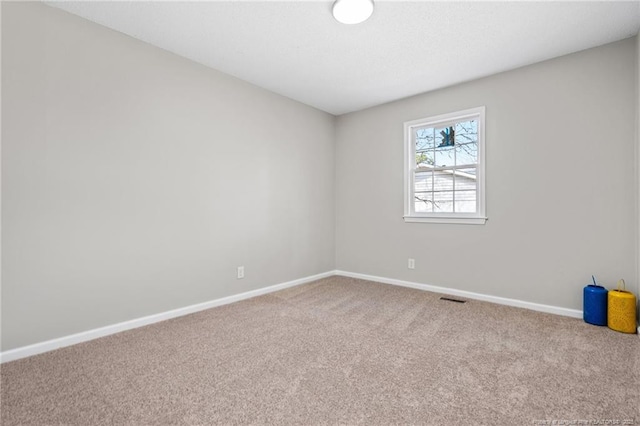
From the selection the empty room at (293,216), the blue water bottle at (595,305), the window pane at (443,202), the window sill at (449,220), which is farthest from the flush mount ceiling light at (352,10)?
the blue water bottle at (595,305)

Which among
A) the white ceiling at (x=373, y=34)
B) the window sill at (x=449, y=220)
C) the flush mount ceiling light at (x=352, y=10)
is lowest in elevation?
the window sill at (x=449, y=220)

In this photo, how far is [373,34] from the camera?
8.28ft

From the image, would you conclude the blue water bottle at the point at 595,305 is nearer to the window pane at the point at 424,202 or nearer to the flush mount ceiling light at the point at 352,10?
the window pane at the point at 424,202

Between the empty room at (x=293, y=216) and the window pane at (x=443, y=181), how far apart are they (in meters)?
0.03

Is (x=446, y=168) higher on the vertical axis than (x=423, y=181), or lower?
higher

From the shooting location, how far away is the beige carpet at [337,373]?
148cm

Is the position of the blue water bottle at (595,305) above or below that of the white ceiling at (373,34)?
below

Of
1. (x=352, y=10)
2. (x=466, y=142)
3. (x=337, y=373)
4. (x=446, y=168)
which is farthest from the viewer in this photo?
(x=446, y=168)

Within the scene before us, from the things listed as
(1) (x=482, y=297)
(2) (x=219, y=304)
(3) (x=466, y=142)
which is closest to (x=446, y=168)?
(3) (x=466, y=142)

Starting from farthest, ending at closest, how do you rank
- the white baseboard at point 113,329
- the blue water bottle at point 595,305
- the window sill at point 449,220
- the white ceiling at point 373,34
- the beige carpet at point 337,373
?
the window sill at point 449,220 < the blue water bottle at point 595,305 < the white ceiling at point 373,34 < the white baseboard at point 113,329 < the beige carpet at point 337,373

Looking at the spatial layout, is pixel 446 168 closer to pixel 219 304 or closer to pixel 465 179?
pixel 465 179

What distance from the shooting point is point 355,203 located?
4500mm

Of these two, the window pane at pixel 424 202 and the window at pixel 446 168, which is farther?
the window pane at pixel 424 202

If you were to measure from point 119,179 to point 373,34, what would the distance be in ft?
8.21
